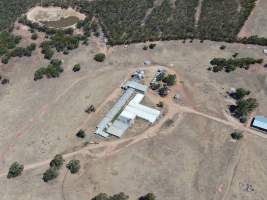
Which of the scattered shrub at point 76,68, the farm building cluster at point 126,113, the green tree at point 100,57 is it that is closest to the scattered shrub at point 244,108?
the farm building cluster at point 126,113

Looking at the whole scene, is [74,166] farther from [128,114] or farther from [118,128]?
[128,114]

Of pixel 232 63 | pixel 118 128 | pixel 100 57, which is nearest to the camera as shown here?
pixel 118 128

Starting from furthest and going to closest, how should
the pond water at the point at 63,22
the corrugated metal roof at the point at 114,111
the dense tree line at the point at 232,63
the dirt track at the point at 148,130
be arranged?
the pond water at the point at 63,22, the dense tree line at the point at 232,63, the corrugated metal roof at the point at 114,111, the dirt track at the point at 148,130

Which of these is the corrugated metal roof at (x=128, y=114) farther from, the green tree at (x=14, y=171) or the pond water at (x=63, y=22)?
the pond water at (x=63, y=22)

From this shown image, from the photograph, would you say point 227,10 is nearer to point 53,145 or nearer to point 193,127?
point 193,127

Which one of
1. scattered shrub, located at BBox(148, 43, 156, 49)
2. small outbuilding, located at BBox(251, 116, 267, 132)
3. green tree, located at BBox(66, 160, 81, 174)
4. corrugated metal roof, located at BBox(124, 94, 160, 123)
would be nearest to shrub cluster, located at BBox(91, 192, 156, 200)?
green tree, located at BBox(66, 160, 81, 174)

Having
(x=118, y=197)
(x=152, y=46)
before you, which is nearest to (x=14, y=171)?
(x=118, y=197)
